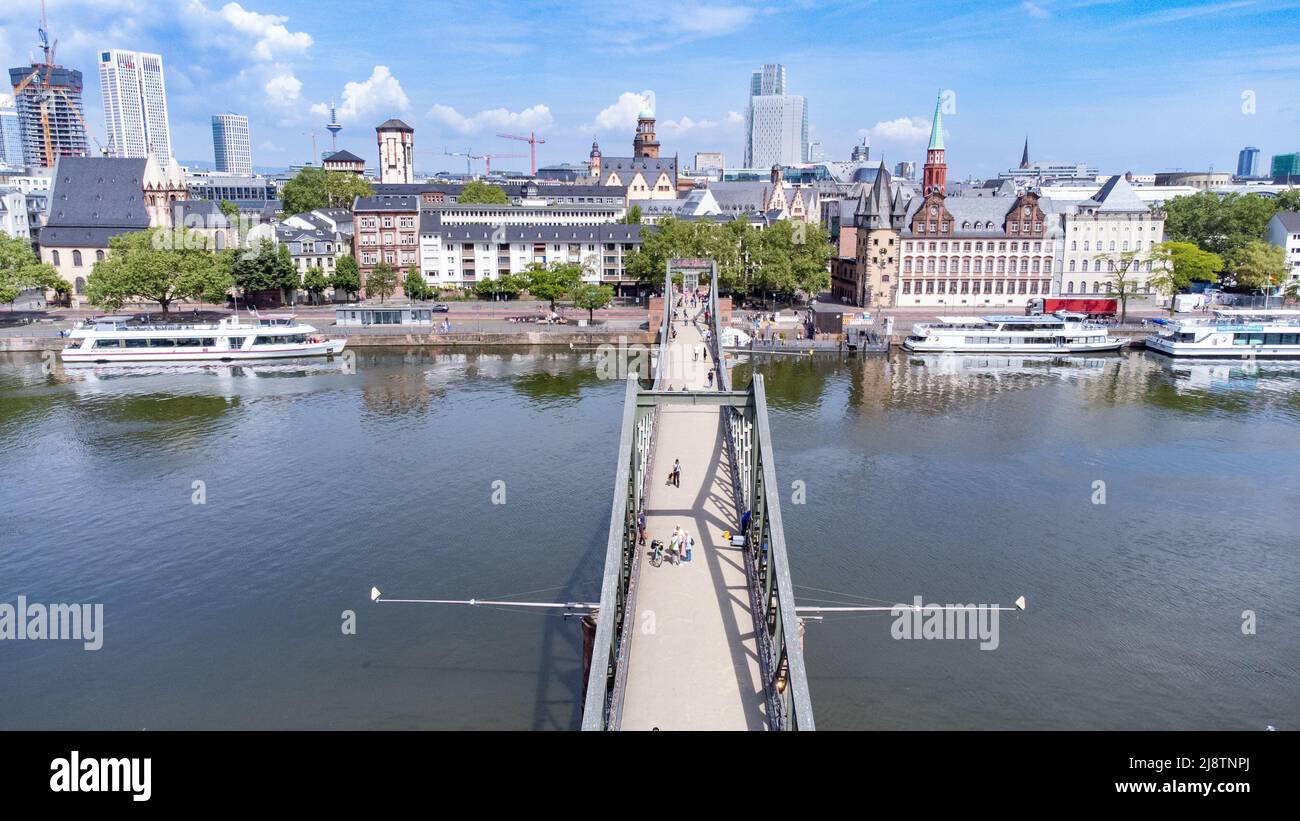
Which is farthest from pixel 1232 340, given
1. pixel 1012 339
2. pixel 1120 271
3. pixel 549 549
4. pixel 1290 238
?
pixel 549 549

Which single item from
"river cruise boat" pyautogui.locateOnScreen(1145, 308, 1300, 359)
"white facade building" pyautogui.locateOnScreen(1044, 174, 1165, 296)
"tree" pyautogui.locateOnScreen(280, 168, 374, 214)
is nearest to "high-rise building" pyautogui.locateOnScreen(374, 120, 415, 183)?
"tree" pyautogui.locateOnScreen(280, 168, 374, 214)

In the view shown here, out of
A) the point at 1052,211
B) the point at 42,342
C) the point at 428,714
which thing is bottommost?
the point at 428,714

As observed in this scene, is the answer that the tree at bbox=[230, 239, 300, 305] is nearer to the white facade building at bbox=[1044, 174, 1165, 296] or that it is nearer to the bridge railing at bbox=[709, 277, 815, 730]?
the bridge railing at bbox=[709, 277, 815, 730]

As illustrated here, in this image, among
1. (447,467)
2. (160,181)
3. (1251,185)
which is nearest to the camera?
(447,467)

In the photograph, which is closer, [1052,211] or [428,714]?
[428,714]

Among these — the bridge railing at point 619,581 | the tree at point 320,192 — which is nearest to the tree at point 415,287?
the tree at point 320,192
